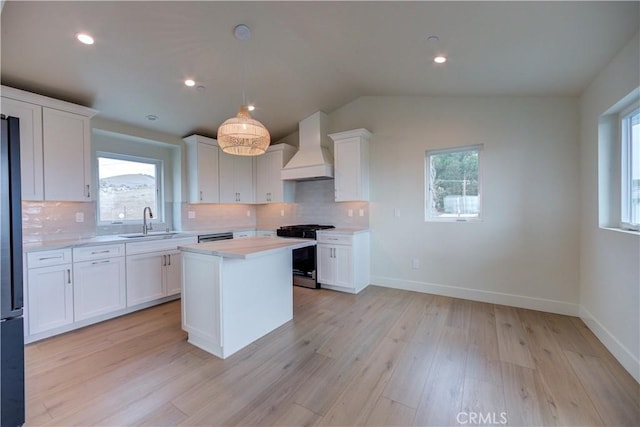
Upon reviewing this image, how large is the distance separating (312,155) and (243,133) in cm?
223

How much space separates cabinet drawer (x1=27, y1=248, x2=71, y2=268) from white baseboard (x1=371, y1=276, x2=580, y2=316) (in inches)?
147

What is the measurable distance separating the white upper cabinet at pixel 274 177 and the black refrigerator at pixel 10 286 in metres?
3.52

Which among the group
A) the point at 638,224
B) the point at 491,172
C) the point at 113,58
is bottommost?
the point at 638,224

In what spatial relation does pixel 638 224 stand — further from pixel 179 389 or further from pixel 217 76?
pixel 217 76

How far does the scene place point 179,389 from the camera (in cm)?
190

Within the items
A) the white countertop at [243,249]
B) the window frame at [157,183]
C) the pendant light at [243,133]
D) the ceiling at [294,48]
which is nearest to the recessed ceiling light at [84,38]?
the ceiling at [294,48]

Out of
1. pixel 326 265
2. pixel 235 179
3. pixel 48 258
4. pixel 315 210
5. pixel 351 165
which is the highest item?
pixel 351 165

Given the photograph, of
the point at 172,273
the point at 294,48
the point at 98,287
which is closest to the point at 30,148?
the point at 98,287

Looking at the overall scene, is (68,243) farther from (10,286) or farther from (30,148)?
(10,286)

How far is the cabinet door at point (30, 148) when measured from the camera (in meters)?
2.72

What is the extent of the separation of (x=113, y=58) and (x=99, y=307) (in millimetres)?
2516

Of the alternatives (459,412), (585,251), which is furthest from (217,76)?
(585,251)

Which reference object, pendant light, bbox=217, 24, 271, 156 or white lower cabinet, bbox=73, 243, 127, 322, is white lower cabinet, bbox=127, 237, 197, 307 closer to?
white lower cabinet, bbox=73, 243, 127, 322

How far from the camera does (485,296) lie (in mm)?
3543
